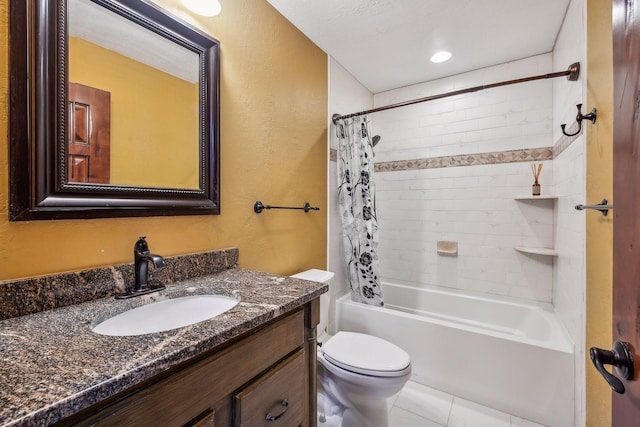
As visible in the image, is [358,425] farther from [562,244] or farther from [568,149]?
[568,149]

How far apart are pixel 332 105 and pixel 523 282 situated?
7.04ft

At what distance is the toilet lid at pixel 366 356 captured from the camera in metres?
1.32

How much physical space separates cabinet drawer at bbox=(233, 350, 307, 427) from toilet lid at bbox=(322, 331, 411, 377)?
1.56 feet

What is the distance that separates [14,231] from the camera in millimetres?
773

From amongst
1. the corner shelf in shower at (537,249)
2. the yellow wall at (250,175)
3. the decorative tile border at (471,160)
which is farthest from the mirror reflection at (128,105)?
the corner shelf in shower at (537,249)

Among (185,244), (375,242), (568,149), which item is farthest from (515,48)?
(185,244)

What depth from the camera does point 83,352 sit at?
549 millimetres

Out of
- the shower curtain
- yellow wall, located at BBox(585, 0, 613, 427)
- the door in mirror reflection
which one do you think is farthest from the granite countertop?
the shower curtain

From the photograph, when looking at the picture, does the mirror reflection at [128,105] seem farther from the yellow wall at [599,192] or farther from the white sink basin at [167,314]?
the yellow wall at [599,192]

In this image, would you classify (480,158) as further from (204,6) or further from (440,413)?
(204,6)

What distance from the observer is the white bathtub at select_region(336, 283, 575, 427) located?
1.52m

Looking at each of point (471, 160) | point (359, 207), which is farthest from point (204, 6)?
point (471, 160)

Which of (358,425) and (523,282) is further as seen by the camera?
(523,282)

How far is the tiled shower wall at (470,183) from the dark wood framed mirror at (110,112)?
201 cm
